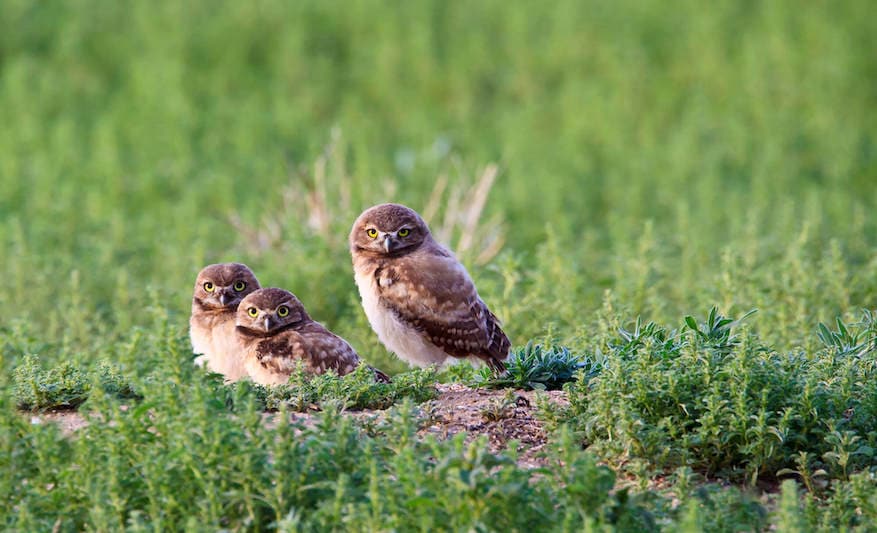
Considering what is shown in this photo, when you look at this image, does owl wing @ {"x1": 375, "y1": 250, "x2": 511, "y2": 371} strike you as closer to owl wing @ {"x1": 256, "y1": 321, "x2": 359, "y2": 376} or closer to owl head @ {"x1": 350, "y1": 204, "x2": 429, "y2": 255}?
owl head @ {"x1": 350, "y1": 204, "x2": 429, "y2": 255}

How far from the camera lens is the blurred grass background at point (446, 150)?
1013 centimetres

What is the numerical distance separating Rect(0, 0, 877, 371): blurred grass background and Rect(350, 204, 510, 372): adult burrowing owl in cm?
131

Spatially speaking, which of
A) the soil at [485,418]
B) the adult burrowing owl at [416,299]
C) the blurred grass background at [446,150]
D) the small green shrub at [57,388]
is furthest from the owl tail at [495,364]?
the small green shrub at [57,388]

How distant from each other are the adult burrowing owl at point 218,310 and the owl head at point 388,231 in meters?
0.76

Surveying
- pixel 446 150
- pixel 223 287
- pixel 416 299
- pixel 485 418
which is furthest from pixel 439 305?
pixel 446 150

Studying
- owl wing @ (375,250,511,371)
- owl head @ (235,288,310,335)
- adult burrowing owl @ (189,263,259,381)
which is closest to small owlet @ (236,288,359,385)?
owl head @ (235,288,310,335)

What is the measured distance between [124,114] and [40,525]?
45.7ft

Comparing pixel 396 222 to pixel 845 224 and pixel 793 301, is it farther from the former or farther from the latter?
pixel 845 224

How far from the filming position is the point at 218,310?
25.7 ft

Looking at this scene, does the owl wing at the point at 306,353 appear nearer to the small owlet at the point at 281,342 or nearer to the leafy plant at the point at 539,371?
the small owlet at the point at 281,342

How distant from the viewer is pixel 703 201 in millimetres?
14461

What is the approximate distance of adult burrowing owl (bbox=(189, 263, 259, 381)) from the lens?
7516mm

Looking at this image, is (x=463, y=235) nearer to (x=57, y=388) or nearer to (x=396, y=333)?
(x=396, y=333)

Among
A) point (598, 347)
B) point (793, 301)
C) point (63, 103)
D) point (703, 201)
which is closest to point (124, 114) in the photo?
point (63, 103)
